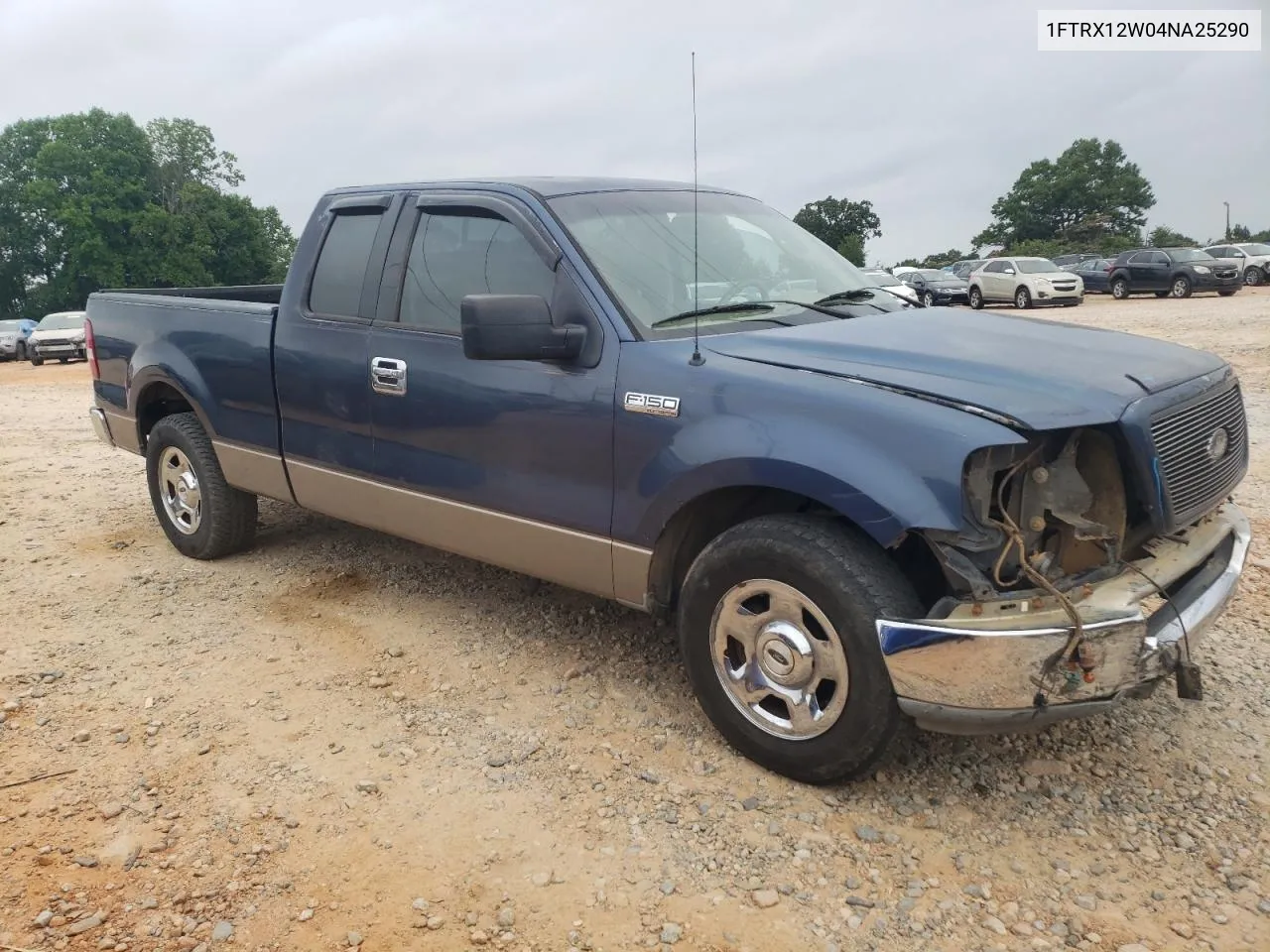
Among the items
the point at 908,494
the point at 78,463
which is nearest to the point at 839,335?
the point at 908,494

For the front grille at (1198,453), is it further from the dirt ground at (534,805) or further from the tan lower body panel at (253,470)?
the tan lower body panel at (253,470)

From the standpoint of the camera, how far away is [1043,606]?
9.07 feet

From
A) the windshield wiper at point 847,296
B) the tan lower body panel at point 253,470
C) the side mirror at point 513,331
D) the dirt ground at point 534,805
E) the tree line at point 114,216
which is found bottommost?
the dirt ground at point 534,805

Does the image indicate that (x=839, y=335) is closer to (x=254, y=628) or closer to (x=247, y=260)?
(x=254, y=628)

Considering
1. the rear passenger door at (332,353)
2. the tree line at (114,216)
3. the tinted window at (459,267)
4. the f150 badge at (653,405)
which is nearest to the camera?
the f150 badge at (653,405)

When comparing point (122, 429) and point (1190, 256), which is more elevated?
point (1190, 256)

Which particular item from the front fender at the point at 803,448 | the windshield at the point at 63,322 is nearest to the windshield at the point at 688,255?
the front fender at the point at 803,448

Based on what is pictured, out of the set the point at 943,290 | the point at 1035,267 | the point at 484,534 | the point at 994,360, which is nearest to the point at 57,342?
the point at 484,534

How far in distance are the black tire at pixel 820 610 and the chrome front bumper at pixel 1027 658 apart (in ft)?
0.32

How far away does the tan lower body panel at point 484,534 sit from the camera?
3535mm

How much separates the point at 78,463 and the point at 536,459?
266 inches

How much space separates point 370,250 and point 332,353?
0.49m

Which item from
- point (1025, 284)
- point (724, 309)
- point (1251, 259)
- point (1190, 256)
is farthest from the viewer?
point (1251, 259)

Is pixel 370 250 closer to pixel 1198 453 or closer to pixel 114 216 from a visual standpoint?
pixel 1198 453
